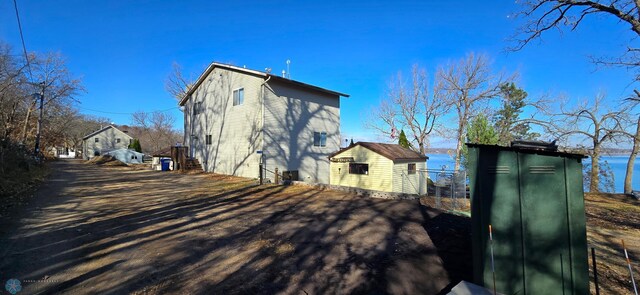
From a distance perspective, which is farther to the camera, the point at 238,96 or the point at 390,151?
the point at 390,151

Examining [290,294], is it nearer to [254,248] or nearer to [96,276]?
[254,248]

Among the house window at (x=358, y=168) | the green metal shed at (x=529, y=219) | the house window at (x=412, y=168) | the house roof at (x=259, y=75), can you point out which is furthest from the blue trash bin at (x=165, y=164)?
the green metal shed at (x=529, y=219)

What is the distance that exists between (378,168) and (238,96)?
35.4 ft

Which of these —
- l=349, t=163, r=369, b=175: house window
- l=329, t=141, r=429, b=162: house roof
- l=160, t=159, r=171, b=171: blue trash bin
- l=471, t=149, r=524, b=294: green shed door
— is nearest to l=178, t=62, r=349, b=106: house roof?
l=329, t=141, r=429, b=162: house roof

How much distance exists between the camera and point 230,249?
480 cm

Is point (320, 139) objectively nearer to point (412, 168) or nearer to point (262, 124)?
point (262, 124)

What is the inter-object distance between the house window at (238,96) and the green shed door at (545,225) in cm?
1732

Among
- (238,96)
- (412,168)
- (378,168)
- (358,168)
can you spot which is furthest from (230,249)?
(412,168)

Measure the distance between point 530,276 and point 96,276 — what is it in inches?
218

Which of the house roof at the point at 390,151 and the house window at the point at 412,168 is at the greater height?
the house roof at the point at 390,151

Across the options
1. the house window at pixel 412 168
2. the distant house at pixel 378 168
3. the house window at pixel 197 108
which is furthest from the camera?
the house window at pixel 197 108

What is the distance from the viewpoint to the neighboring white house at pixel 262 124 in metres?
16.9

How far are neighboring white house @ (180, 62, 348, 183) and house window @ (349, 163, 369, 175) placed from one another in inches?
80.7

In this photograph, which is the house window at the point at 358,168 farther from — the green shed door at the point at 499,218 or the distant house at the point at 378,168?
the green shed door at the point at 499,218
